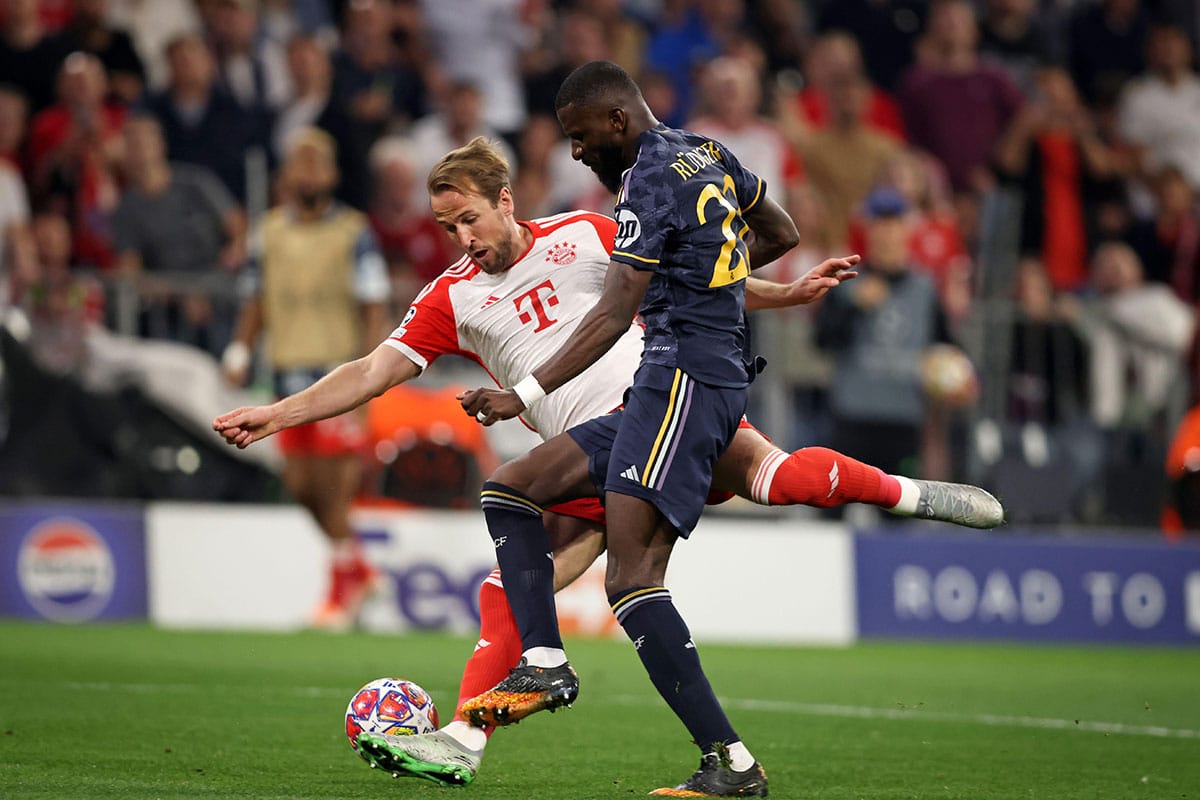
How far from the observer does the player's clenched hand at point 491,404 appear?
586 centimetres

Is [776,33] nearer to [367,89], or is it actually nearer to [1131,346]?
[367,89]

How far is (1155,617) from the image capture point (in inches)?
593

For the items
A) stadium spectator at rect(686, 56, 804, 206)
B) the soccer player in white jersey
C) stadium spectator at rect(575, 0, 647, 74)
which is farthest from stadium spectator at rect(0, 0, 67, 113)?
the soccer player in white jersey

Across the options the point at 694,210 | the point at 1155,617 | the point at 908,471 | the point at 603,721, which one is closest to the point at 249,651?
the point at 603,721

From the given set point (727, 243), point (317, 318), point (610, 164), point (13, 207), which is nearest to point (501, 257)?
point (610, 164)

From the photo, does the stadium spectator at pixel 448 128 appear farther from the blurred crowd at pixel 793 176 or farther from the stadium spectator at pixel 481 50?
the stadium spectator at pixel 481 50

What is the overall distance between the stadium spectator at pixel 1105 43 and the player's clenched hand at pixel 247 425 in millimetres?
13828

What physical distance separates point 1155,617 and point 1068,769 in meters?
8.29

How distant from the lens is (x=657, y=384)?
6082 millimetres

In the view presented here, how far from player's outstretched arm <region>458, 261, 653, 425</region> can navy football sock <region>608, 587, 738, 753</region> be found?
0.68 m

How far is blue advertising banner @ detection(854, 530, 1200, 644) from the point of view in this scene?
48.0 feet

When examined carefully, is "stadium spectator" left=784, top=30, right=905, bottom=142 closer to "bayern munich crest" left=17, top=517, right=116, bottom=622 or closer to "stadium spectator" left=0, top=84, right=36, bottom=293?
"stadium spectator" left=0, top=84, right=36, bottom=293

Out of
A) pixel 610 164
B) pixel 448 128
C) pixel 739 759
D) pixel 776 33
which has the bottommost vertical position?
pixel 739 759

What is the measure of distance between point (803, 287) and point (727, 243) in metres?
0.77
